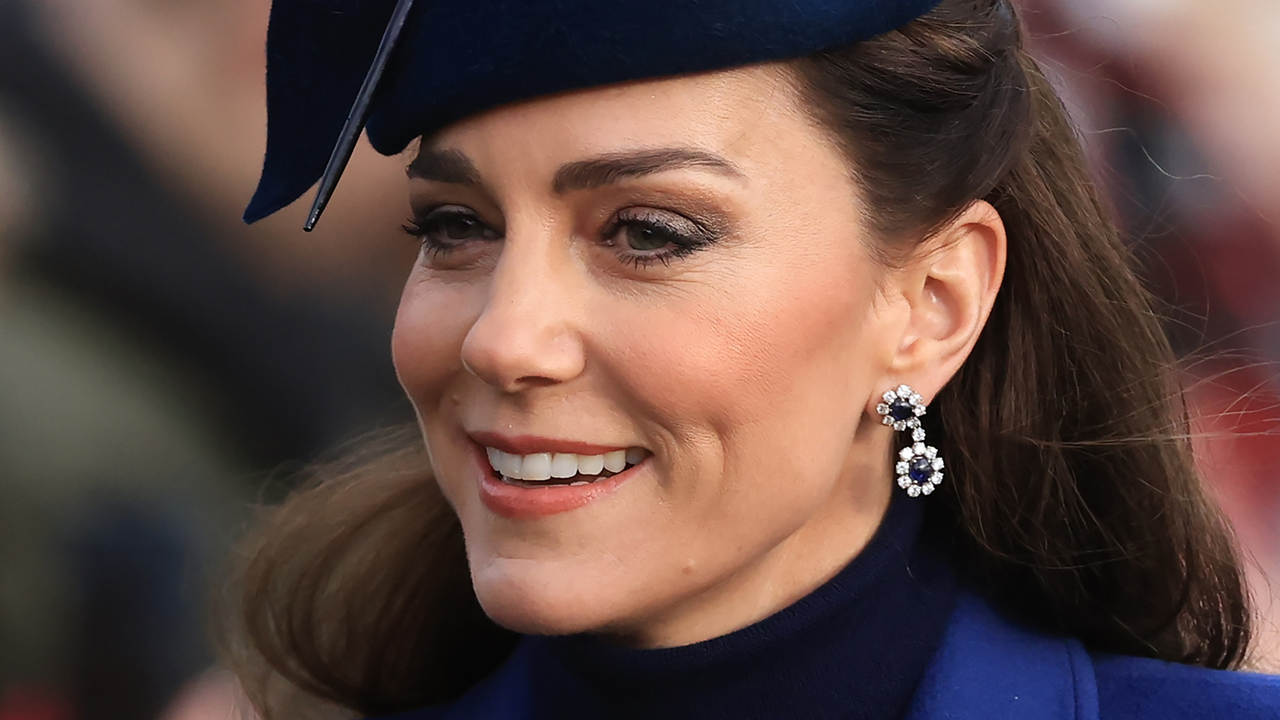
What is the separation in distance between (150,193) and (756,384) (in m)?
1.90

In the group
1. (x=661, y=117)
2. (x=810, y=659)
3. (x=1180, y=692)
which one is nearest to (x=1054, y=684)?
(x=1180, y=692)

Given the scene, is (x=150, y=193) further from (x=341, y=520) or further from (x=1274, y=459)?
(x=1274, y=459)

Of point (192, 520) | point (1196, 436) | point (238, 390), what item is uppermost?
point (1196, 436)

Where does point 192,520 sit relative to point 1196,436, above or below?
below

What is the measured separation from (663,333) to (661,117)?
24 centimetres

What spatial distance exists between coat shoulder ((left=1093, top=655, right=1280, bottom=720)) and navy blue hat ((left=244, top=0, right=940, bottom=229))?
891mm

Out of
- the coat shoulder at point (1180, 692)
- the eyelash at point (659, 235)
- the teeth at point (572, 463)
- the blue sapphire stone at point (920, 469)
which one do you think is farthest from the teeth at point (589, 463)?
the coat shoulder at point (1180, 692)

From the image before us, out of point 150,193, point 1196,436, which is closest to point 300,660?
point 150,193

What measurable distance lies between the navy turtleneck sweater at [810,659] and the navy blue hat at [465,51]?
665 mm

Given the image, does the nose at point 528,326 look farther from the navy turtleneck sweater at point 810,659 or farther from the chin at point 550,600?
the navy turtleneck sweater at point 810,659

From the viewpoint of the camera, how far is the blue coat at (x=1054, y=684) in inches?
60.0

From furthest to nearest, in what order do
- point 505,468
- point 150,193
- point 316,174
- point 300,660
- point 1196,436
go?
point 150,193
point 300,660
point 1196,436
point 316,174
point 505,468

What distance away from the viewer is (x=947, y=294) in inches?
62.0

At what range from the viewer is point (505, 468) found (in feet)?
4.82
